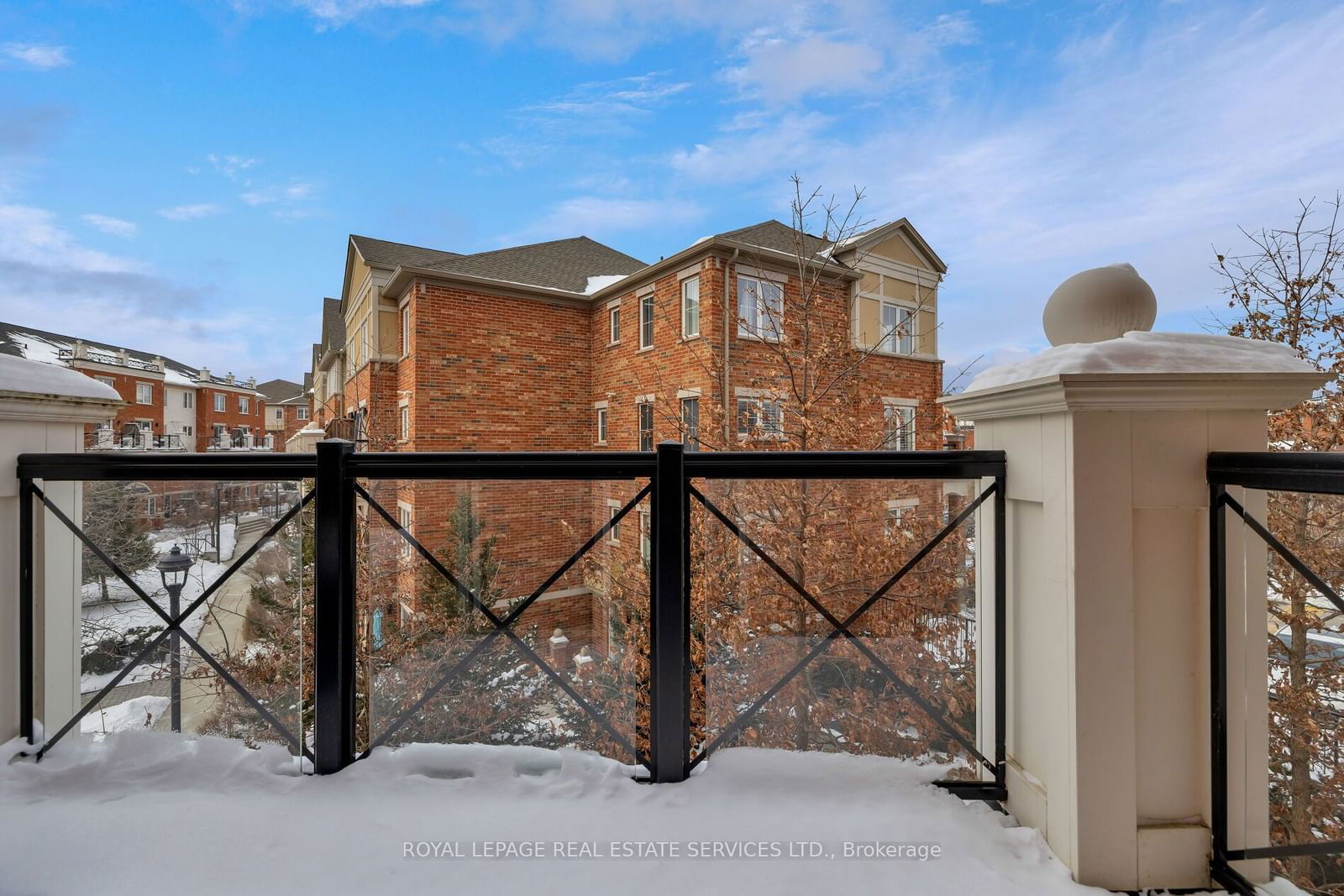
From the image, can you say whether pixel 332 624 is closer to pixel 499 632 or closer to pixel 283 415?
pixel 499 632

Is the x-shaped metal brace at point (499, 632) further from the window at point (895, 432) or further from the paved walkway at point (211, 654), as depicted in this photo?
the window at point (895, 432)

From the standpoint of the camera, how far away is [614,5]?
20.6ft

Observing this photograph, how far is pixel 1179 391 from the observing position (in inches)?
48.6

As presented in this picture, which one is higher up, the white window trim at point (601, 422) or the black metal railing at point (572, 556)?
the white window trim at point (601, 422)

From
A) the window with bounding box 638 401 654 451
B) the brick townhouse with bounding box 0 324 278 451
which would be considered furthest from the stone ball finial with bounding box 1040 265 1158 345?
the brick townhouse with bounding box 0 324 278 451

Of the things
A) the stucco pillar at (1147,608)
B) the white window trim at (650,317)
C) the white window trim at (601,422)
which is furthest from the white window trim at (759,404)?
the stucco pillar at (1147,608)

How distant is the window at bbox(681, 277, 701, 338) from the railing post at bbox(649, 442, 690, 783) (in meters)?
7.83

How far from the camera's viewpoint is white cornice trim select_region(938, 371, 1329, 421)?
1.22 metres

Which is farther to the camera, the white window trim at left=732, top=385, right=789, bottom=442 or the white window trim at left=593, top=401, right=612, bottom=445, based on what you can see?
the white window trim at left=593, top=401, right=612, bottom=445

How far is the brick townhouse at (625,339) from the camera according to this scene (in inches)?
339

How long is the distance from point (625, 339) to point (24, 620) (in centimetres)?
950

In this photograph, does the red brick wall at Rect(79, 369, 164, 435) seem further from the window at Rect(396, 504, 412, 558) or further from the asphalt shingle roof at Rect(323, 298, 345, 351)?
the window at Rect(396, 504, 412, 558)

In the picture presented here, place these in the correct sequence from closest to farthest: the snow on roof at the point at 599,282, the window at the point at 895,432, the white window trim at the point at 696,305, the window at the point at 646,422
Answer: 1. the window at the point at 895,432
2. the white window trim at the point at 696,305
3. the window at the point at 646,422
4. the snow on roof at the point at 599,282

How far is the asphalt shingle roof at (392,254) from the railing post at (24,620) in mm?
11322
